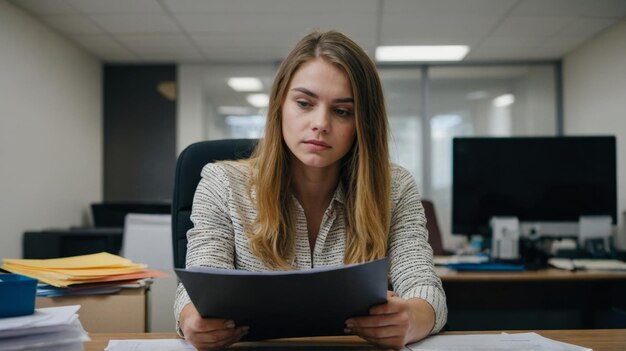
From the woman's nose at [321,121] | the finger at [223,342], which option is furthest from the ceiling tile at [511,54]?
the finger at [223,342]

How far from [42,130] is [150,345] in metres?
3.52

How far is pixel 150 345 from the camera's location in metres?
0.86

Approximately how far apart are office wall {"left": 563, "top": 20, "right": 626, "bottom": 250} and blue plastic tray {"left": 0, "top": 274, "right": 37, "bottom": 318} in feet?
12.6

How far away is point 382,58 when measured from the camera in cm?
511

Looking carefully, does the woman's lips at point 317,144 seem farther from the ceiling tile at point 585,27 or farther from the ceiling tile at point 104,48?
the ceiling tile at point 104,48

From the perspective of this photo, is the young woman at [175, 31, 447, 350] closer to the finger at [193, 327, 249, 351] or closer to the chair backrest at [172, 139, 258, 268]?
the chair backrest at [172, 139, 258, 268]

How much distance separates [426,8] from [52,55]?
2.81 metres

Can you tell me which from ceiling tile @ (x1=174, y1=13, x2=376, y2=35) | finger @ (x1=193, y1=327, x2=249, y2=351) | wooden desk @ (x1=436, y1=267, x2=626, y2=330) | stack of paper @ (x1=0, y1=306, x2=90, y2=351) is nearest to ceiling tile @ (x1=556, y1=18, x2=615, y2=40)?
ceiling tile @ (x1=174, y1=13, x2=376, y2=35)

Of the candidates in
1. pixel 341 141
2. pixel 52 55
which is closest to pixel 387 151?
pixel 341 141

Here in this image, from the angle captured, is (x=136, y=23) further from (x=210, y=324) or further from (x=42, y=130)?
(x=210, y=324)

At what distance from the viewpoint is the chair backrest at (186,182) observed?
1.31 meters

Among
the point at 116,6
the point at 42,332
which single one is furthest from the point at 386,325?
the point at 116,6

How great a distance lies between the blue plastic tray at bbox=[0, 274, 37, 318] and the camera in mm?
732

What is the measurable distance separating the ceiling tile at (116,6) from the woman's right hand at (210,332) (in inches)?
123
